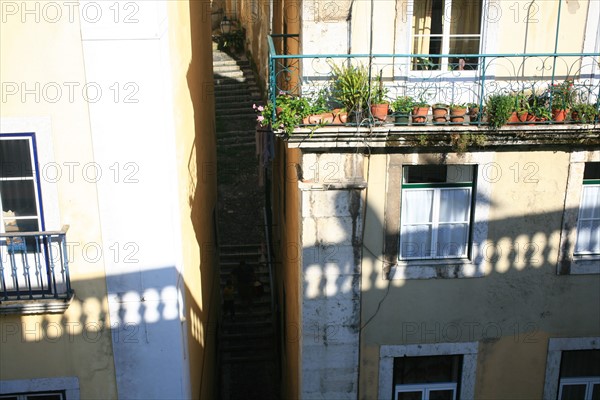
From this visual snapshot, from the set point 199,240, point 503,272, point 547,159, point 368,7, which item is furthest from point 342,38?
point 199,240

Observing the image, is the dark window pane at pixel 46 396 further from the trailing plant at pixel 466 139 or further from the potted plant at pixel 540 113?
the potted plant at pixel 540 113

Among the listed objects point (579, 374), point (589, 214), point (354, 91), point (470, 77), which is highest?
point (470, 77)

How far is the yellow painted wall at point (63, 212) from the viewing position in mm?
6738

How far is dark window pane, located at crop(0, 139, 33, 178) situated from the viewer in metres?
7.00

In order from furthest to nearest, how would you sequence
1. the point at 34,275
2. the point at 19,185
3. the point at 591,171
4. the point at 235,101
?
the point at 235,101 → the point at 591,171 → the point at 34,275 → the point at 19,185

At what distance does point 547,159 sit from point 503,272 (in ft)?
5.49

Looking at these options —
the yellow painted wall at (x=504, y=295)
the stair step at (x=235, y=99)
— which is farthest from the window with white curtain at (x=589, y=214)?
the stair step at (x=235, y=99)

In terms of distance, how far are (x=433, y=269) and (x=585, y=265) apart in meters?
2.18

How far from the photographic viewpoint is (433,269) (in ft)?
27.9

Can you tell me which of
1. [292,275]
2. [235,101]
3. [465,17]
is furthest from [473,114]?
[235,101]

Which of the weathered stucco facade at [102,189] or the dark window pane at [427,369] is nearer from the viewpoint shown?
the weathered stucco facade at [102,189]

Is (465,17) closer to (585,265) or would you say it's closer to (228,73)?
(585,265)

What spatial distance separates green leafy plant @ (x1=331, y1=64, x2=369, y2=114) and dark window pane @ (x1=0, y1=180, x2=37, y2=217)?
12.5 ft

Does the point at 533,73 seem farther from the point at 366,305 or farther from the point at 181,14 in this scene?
the point at 181,14
